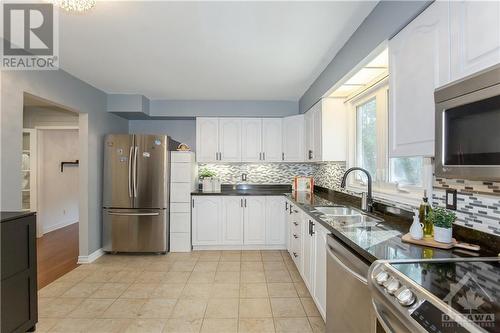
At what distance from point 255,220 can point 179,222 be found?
3.96 feet

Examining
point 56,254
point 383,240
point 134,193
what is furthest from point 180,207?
point 383,240

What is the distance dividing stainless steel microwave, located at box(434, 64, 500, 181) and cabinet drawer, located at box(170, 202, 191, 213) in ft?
11.5

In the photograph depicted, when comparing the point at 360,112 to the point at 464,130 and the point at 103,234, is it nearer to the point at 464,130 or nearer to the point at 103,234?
the point at 464,130

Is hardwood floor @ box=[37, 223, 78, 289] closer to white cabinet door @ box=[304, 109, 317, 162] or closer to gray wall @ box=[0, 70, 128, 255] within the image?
gray wall @ box=[0, 70, 128, 255]

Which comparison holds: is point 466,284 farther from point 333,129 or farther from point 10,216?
point 10,216

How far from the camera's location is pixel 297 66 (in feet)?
9.32

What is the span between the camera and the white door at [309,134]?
143 inches

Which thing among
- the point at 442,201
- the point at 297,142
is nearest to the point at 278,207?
the point at 297,142

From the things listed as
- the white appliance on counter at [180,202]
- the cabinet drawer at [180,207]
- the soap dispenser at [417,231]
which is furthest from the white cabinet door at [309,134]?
the soap dispenser at [417,231]

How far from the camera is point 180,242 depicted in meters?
4.02

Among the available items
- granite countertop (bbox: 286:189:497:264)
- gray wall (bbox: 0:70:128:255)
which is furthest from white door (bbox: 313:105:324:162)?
gray wall (bbox: 0:70:128:255)

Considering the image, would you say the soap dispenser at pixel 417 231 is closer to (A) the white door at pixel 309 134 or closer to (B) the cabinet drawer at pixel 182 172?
(A) the white door at pixel 309 134

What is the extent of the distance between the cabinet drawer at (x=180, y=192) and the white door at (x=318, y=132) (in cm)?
202

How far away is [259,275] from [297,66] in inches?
98.8
